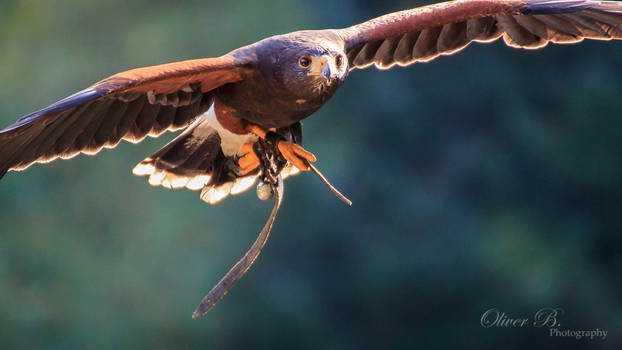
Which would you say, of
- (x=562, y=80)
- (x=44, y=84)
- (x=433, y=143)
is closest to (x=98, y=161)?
(x=44, y=84)

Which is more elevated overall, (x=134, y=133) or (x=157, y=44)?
(x=134, y=133)

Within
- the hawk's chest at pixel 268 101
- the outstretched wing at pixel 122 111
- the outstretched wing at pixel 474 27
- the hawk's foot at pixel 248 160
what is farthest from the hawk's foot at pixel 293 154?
the outstretched wing at pixel 474 27

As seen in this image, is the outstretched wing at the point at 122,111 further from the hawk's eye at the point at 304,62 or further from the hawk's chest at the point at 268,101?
the hawk's eye at the point at 304,62

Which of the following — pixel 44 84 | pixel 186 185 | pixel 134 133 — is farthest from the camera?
pixel 44 84

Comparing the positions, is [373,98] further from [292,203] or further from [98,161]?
[98,161]

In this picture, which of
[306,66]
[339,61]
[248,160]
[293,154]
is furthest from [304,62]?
[248,160]

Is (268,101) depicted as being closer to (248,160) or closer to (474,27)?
(248,160)

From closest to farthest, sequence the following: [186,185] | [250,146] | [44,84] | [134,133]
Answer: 1. [134,133]
2. [250,146]
3. [186,185]
4. [44,84]
